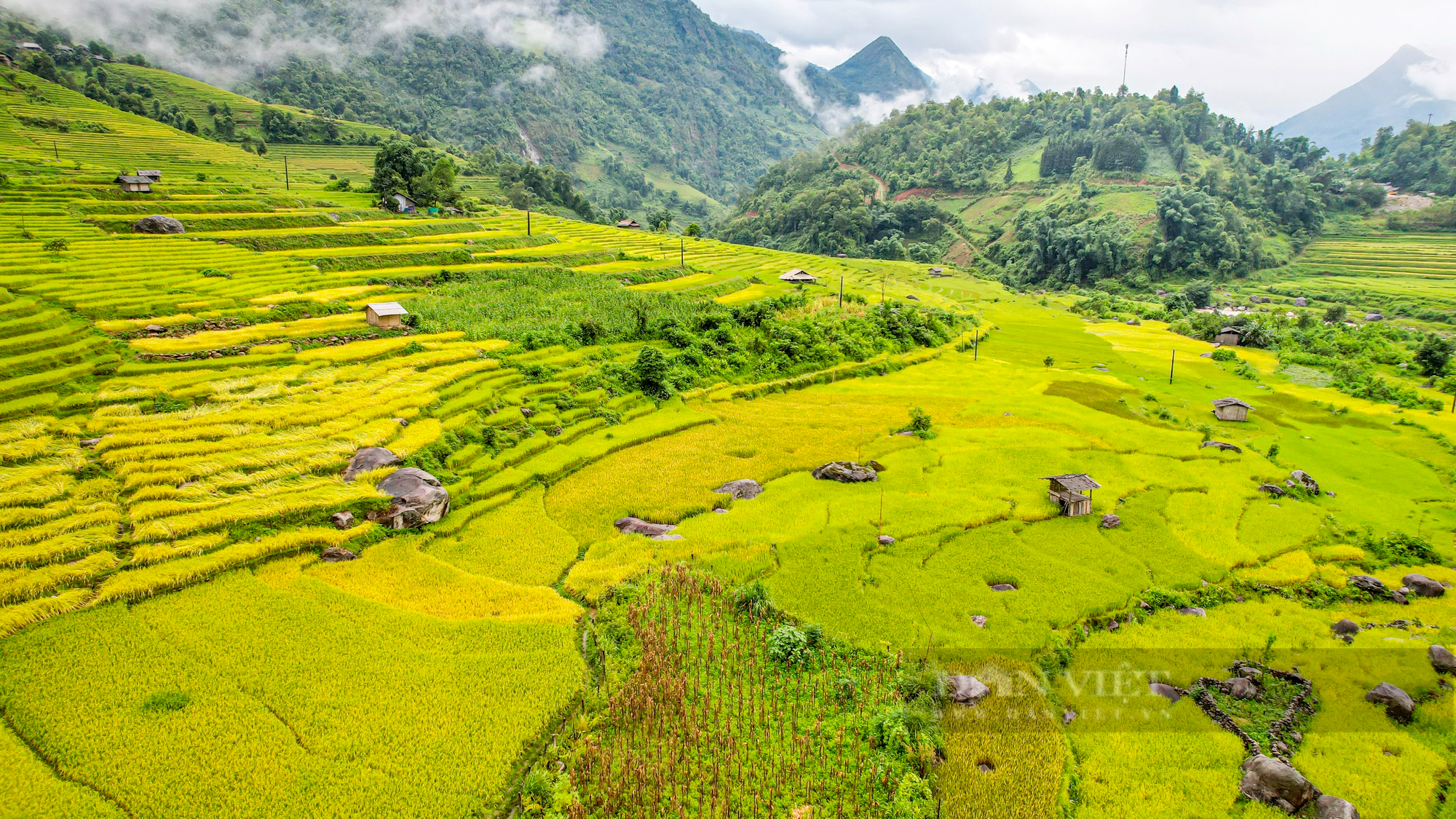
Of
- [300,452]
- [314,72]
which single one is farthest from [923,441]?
[314,72]

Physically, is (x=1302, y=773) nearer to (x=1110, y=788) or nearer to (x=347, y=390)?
(x=1110, y=788)

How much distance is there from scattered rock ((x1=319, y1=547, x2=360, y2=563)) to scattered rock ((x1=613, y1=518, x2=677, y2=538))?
7004mm

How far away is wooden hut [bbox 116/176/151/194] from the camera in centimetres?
4403

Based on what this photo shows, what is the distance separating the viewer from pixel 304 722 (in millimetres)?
11430

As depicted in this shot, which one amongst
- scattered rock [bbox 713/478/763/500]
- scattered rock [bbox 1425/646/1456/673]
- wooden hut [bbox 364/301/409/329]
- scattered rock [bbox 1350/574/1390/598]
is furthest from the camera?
wooden hut [bbox 364/301/409/329]

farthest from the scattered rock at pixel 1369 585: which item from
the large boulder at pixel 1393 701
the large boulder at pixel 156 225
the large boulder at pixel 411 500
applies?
the large boulder at pixel 156 225

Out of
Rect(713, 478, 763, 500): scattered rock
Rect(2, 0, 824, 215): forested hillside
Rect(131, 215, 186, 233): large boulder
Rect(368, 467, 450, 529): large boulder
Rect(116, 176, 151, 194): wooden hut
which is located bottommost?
Rect(713, 478, 763, 500): scattered rock

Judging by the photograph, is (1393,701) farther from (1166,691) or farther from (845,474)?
(845,474)

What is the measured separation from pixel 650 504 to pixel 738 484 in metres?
3.32

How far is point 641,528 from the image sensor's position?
19.8 m

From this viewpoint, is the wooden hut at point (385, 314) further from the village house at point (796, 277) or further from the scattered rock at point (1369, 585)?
the scattered rock at point (1369, 585)

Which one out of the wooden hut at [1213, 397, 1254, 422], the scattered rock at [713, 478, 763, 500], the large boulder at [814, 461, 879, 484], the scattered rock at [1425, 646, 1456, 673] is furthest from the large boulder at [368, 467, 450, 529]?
the wooden hut at [1213, 397, 1254, 422]

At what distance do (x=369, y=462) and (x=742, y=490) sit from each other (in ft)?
38.5

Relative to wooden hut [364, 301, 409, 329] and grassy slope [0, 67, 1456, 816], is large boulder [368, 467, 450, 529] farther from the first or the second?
wooden hut [364, 301, 409, 329]
